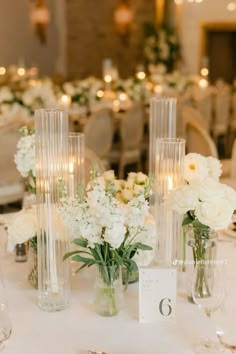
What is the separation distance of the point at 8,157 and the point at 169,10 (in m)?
7.35

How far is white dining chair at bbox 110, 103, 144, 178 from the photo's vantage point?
5.89 meters

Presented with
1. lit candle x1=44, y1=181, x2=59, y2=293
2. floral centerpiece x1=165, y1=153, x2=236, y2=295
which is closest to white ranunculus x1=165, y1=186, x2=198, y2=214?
floral centerpiece x1=165, y1=153, x2=236, y2=295

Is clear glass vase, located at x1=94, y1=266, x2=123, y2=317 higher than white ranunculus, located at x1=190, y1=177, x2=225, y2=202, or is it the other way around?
white ranunculus, located at x1=190, y1=177, x2=225, y2=202

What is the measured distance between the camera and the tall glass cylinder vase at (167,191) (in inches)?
76.4

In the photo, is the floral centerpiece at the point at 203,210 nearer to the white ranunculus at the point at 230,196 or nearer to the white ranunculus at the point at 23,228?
the white ranunculus at the point at 230,196

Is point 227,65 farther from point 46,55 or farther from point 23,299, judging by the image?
point 23,299

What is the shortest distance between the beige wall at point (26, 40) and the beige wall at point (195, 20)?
7.32 feet

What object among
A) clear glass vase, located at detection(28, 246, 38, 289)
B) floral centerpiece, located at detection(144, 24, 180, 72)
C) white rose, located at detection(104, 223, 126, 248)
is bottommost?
clear glass vase, located at detection(28, 246, 38, 289)

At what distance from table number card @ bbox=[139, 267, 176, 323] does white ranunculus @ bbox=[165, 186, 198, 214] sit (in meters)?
0.18

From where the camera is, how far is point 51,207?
70.2 inches

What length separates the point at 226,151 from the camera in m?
7.92

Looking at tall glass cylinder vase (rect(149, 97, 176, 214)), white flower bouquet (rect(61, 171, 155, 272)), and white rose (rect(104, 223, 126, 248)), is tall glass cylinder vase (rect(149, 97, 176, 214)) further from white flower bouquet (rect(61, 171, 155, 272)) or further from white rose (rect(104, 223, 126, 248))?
white rose (rect(104, 223, 126, 248))

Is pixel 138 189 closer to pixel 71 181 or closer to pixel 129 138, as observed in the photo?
pixel 71 181

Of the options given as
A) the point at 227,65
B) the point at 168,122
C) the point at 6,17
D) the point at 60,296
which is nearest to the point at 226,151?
the point at 227,65
